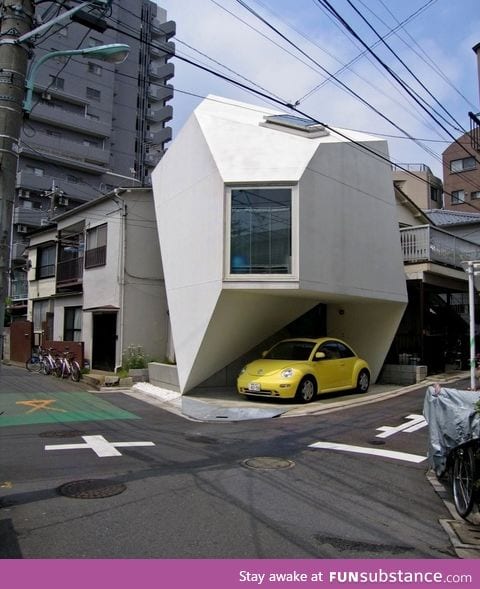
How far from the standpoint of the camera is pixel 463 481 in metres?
4.92

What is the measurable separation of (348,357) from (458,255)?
732 cm

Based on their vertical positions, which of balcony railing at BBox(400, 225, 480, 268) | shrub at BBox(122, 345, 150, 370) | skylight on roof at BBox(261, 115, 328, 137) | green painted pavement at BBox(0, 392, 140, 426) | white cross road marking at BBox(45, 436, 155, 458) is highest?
skylight on roof at BBox(261, 115, 328, 137)

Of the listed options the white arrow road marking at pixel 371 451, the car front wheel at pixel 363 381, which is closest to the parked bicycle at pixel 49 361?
the car front wheel at pixel 363 381

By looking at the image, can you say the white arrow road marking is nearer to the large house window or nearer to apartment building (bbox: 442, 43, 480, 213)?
the large house window

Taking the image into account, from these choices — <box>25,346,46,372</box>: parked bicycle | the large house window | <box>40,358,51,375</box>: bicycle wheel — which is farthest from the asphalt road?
<box>25,346,46,372</box>: parked bicycle

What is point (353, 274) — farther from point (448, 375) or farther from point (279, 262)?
point (448, 375)

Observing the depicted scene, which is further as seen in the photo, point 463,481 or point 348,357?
point 348,357

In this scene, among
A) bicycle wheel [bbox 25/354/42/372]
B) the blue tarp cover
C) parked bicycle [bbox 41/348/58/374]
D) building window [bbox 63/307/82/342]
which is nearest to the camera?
the blue tarp cover

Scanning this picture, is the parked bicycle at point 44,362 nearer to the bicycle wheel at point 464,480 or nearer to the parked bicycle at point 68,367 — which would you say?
the parked bicycle at point 68,367

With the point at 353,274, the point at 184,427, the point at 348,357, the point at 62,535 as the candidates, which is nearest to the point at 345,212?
the point at 353,274

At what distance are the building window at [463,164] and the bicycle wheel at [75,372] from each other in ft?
110

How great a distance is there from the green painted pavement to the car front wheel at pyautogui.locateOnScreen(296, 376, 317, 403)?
11.9 feet

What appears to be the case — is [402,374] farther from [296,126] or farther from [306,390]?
[296,126]

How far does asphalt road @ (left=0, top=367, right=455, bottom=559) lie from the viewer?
4.02 m
